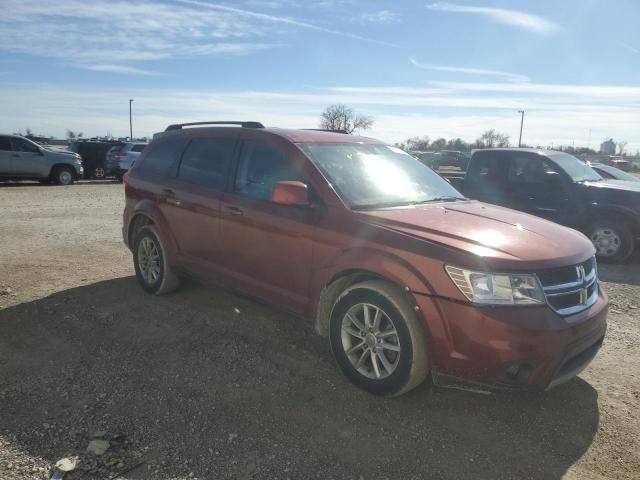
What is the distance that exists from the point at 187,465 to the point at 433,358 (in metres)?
1.53

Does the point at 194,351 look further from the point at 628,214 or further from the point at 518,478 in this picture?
the point at 628,214

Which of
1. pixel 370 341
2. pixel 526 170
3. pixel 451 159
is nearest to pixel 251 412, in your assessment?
pixel 370 341

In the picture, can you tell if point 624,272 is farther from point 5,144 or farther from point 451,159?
point 451,159

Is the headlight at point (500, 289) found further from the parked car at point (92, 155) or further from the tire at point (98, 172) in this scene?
the tire at point (98, 172)

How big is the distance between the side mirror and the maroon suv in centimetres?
1

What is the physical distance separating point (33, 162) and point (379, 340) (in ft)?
60.0

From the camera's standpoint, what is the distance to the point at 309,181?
12.7ft

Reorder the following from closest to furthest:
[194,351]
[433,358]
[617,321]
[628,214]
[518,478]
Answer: [518,478]
[433,358]
[194,351]
[617,321]
[628,214]

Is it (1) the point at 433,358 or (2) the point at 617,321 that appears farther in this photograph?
(2) the point at 617,321

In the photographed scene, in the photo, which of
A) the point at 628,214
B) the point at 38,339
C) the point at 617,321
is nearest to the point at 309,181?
the point at 38,339

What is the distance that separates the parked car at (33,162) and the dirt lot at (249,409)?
48.4 ft

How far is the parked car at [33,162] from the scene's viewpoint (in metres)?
17.4

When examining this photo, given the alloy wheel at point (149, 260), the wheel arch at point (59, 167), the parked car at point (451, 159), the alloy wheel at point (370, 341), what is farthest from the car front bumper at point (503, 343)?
the parked car at point (451, 159)

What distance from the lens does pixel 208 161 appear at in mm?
4855
